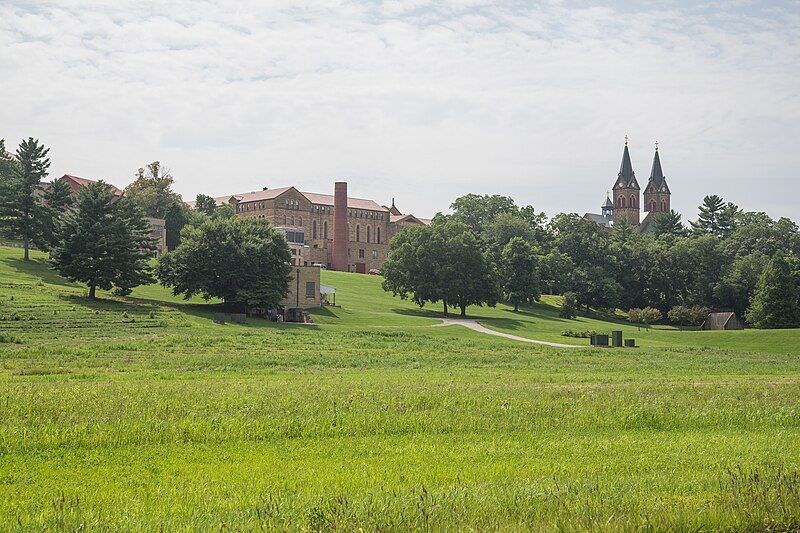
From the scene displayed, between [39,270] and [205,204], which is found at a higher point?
[205,204]

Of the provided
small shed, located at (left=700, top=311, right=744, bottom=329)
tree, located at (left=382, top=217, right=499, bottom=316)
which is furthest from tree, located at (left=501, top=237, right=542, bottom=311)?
small shed, located at (left=700, top=311, right=744, bottom=329)

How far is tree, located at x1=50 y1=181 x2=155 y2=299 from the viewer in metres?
63.0

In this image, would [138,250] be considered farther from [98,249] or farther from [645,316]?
[645,316]

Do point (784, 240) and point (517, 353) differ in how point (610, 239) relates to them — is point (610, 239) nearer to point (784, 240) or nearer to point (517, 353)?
point (784, 240)

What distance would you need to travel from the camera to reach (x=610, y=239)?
126 metres

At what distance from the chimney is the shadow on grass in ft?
227

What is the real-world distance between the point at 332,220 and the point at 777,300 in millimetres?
92555

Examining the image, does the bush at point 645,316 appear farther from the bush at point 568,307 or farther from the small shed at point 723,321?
the bush at point 568,307

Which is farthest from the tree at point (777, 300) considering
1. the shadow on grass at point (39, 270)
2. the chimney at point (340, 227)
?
the chimney at point (340, 227)

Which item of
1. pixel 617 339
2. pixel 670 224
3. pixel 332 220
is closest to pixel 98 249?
pixel 617 339

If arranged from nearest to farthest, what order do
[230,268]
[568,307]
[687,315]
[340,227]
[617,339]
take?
1. [617,339]
2. [230,268]
3. [568,307]
4. [687,315]
5. [340,227]

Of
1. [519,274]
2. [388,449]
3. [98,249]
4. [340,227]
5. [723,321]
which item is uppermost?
[340,227]

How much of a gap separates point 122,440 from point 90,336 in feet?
109

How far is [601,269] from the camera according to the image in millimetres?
111812
